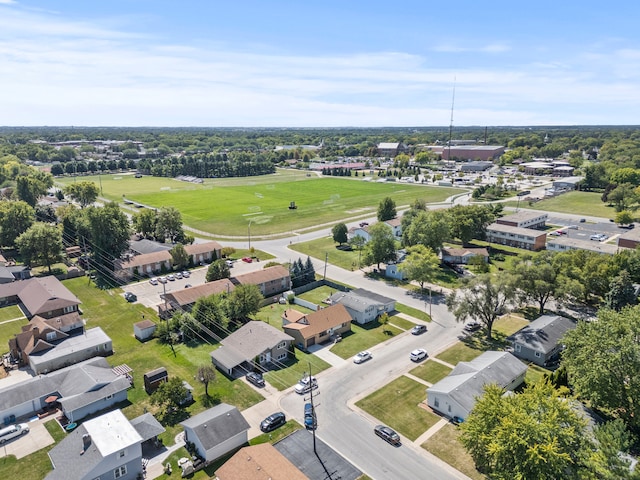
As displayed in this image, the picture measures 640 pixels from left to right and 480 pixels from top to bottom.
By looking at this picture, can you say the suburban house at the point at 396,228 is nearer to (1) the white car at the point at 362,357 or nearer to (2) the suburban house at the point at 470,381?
(1) the white car at the point at 362,357

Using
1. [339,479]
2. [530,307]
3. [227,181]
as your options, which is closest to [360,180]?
[227,181]

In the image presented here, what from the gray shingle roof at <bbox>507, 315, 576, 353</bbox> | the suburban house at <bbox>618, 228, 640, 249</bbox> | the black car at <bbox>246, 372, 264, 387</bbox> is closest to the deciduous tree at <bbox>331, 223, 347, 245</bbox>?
the gray shingle roof at <bbox>507, 315, 576, 353</bbox>

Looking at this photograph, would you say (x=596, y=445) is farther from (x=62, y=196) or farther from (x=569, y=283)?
(x=62, y=196)

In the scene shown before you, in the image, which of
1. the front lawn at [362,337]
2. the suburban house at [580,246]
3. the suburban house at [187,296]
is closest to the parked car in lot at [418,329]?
the front lawn at [362,337]

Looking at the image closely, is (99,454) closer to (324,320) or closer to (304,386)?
(304,386)

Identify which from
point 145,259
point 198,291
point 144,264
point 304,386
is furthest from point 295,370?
point 145,259

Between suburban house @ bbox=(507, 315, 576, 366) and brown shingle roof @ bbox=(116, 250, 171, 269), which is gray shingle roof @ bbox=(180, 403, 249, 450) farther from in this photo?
brown shingle roof @ bbox=(116, 250, 171, 269)
